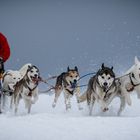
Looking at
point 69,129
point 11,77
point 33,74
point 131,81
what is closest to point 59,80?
point 33,74

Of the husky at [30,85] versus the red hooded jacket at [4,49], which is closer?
the husky at [30,85]

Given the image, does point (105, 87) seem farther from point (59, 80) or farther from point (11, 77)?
point (11, 77)

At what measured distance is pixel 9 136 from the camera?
5.54m

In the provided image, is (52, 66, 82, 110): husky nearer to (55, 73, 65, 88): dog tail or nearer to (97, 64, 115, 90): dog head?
(55, 73, 65, 88): dog tail

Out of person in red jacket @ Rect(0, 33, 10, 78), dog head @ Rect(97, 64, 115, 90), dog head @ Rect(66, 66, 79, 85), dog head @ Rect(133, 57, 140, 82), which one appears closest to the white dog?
dog head @ Rect(133, 57, 140, 82)

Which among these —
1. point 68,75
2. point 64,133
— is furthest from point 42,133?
point 68,75

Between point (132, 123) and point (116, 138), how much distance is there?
3.50ft

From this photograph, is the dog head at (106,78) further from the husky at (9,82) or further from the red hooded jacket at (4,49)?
the husky at (9,82)

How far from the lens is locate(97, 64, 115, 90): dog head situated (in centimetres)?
797

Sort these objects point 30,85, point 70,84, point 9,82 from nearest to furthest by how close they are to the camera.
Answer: point 30,85
point 70,84
point 9,82

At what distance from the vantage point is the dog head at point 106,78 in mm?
7969

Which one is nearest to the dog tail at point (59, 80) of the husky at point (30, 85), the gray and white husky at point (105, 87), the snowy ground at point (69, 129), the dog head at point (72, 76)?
the dog head at point (72, 76)

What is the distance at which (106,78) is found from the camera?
26.3 feet


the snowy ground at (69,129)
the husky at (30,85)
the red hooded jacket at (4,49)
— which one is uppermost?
the red hooded jacket at (4,49)
